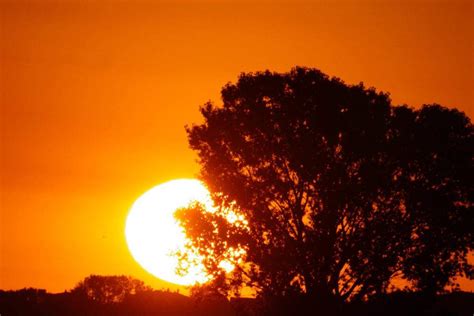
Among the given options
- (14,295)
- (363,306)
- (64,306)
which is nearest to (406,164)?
(363,306)

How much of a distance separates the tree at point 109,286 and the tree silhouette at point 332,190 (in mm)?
152272

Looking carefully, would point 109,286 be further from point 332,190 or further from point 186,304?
point 332,190

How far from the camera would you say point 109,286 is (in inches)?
7505

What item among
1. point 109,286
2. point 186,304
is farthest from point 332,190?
point 109,286

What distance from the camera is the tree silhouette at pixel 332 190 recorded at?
125 feet

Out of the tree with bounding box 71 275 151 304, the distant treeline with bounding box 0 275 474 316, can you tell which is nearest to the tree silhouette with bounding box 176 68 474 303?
the distant treeline with bounding box 0 275 474 316

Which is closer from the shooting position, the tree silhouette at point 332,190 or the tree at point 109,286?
the tree silhouette at point 332,190

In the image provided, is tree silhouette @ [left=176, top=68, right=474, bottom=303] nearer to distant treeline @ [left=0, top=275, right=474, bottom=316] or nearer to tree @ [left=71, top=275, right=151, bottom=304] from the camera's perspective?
distant treeline @ [left=0, top=275, right=474, bottom=316]

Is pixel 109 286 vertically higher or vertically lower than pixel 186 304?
higher

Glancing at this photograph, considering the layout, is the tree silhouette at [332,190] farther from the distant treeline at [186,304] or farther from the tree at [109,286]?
the tree at [109,286]

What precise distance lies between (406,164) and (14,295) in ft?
405

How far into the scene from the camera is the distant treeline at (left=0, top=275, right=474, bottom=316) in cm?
3828

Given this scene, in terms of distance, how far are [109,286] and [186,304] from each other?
4474 inches

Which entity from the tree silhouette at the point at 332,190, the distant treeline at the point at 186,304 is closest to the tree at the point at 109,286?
the distant treeline at the point at 186,304
